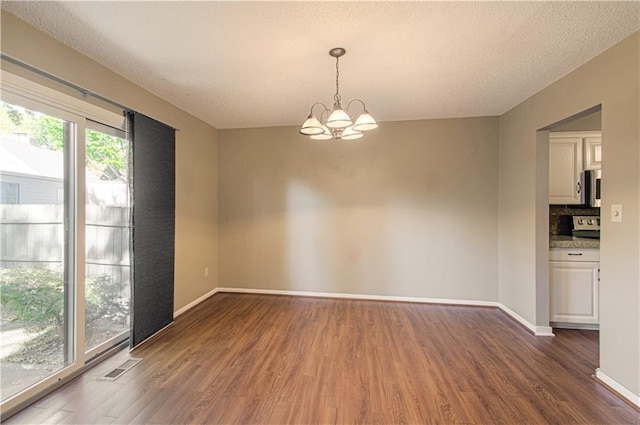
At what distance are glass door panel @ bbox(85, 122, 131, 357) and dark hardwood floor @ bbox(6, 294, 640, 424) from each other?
Answer: 1.11 ft

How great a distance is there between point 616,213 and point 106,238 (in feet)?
13.9

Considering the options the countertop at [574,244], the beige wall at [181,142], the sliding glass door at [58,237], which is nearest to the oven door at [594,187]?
the countertop at [574,244]

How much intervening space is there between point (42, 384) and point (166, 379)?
2.61ft

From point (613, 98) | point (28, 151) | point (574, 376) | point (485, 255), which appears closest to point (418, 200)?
point (485, 255)

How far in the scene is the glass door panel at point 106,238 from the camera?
2.36 metres

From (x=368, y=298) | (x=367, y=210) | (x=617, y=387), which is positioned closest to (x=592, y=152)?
(x=617, y=387)

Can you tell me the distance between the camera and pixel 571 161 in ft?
10.8

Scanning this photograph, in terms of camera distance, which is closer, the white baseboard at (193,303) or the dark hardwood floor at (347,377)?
Answer: the dark hardwood floor at (347,377)

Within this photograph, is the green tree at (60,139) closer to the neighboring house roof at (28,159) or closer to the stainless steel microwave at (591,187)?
the neighboring house roof at (28,159)

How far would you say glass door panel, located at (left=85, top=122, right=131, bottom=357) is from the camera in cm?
236

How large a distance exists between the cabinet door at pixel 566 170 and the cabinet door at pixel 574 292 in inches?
33.3

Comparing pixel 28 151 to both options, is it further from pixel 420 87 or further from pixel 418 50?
pixel 420 87

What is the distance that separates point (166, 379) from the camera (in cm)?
212

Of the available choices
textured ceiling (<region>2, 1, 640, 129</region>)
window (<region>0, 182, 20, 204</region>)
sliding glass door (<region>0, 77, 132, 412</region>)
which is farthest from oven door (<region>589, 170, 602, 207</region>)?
window (<region>0, 182, 20, 204</region>)
